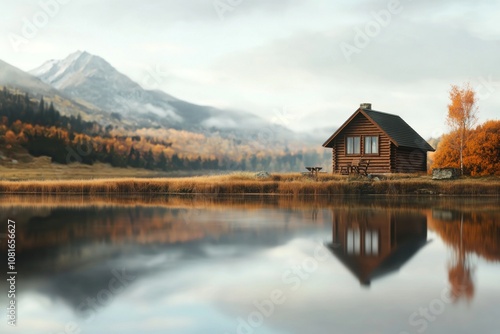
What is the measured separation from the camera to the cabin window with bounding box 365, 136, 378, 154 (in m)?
52.0

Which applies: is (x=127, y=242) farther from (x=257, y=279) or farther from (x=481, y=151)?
(x=481, y=151)

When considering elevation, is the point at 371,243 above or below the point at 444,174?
below

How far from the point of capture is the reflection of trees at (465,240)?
10.3 metres

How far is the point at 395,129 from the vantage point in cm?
5456

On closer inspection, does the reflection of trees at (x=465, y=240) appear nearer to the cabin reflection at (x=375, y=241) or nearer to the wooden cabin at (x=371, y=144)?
the cabin reflection at (x=375, y=241)

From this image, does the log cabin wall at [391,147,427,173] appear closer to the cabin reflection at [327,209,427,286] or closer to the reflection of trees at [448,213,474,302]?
the cabin reflection at [327,209,427,286]

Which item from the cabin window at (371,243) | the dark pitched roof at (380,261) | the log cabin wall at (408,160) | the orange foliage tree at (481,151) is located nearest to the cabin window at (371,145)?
the log cabin wall at (408,160)

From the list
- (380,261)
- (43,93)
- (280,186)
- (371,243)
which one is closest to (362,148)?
(280,186)

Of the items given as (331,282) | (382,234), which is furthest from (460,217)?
(331,282)

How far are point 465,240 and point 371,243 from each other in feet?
9.67

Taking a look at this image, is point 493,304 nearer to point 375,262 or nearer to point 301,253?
point 375,262

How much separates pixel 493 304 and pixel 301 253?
18.7 feet

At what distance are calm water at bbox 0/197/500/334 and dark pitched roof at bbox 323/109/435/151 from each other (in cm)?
3251

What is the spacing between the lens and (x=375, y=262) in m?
12.3
